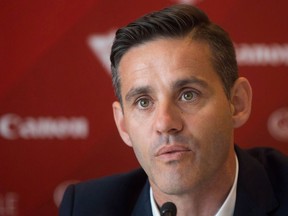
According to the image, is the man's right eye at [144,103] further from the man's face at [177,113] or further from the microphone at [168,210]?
the microphone at [168,210]

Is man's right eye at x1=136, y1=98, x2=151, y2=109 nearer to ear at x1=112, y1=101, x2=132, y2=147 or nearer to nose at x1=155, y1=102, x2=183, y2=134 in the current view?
nose at x1=155, y1=102, x2=183, y2=134

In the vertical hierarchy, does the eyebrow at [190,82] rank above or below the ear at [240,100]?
above

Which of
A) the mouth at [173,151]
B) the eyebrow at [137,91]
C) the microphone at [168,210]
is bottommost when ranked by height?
the microphone at [168,210]

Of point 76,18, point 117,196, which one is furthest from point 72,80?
point 117,196

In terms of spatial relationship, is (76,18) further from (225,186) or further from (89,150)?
A: (225,186)

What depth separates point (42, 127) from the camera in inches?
75.9

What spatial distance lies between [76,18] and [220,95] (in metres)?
0.66

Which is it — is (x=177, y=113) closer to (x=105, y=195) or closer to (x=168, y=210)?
(x=168, y=210)

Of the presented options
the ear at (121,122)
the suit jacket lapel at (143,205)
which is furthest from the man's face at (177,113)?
the suit jacket lapel at (143,205)

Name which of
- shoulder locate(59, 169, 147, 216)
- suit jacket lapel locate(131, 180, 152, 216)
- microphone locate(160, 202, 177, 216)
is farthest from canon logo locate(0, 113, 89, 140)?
microphone locate(160, 202, 177, 216)

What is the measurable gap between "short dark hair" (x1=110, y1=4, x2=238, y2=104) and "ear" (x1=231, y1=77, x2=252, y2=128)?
21mm

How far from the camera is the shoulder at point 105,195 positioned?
1.72 metres

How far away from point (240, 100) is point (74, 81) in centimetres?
61

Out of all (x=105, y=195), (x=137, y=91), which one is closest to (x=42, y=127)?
(x=105, y=195)
